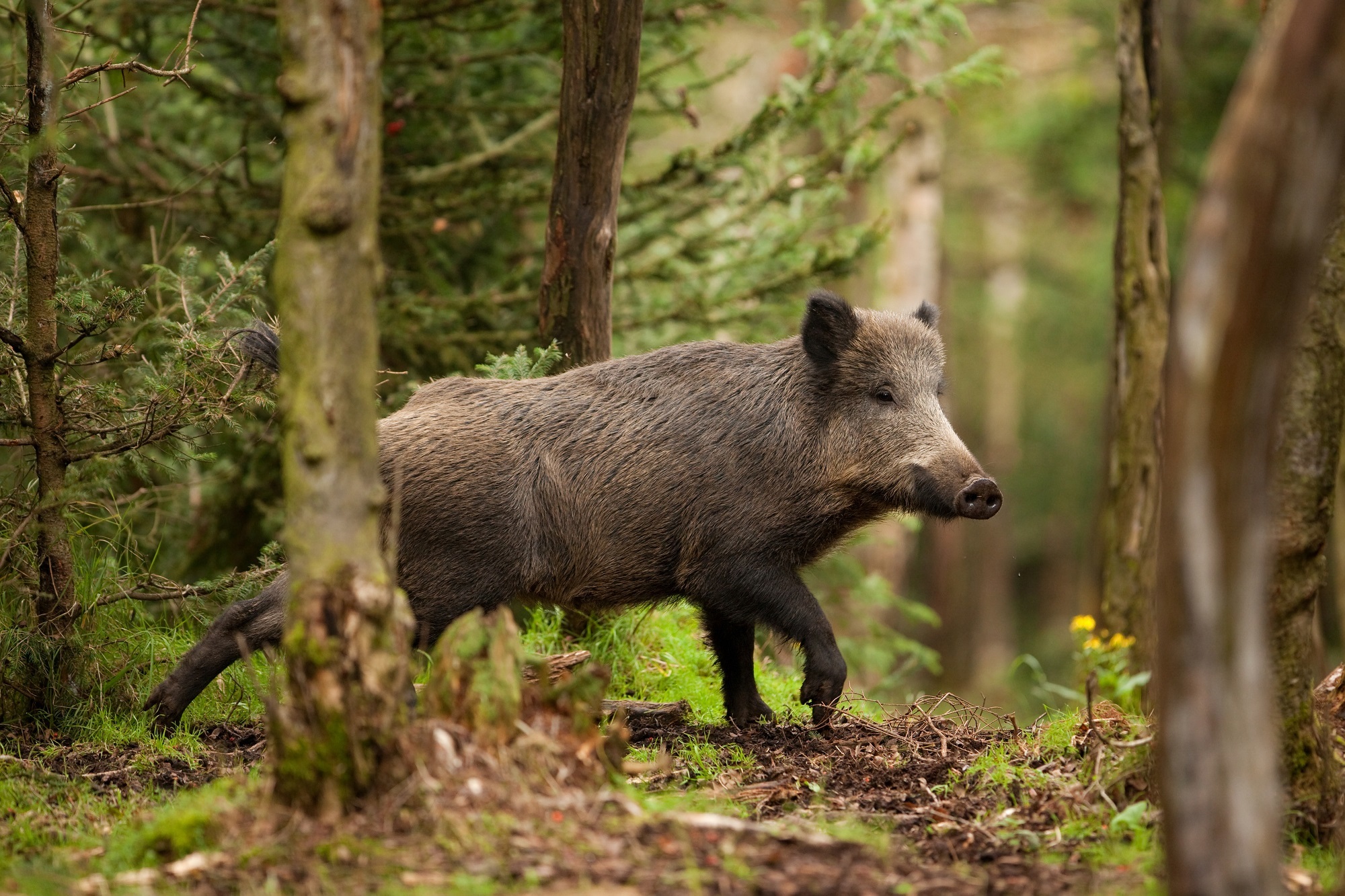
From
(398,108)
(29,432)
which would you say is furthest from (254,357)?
(398,108)

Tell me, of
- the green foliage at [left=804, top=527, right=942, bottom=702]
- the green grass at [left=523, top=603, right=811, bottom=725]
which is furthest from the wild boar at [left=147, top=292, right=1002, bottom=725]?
the green foliage at [left=804, top=527, right=942, bottom=702]

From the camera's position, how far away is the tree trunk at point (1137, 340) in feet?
23.7

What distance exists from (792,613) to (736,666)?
59 centimetres

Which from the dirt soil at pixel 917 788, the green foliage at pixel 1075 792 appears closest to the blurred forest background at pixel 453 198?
the dirt soil at pixel 917 788

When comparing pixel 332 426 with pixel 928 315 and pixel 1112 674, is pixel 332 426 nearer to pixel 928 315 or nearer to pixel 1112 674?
pixel 1112 674

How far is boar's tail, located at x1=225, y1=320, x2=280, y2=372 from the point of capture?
5.40 m

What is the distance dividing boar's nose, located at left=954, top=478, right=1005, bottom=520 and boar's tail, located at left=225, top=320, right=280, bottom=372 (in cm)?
306

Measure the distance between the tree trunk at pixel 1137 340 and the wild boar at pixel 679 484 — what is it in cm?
181

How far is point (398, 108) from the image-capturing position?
27.7 feet

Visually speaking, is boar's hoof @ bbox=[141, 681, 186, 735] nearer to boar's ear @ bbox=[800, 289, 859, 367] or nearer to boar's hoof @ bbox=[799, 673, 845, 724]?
boar's hoof @ bbox=[799, 673, 845, 724]

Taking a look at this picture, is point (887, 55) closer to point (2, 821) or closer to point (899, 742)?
point (899, 742)

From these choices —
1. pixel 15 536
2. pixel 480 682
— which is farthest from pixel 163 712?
pixel 480 682

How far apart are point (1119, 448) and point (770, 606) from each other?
112 inches

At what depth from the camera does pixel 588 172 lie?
6.50 meters
